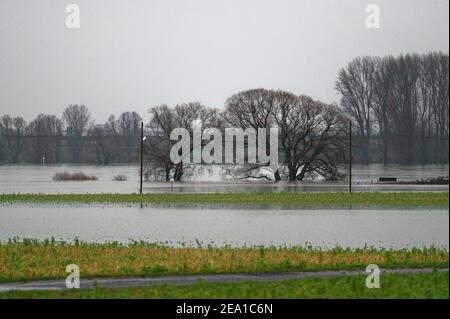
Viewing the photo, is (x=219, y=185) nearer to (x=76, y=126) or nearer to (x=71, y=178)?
(x=71, y=178)

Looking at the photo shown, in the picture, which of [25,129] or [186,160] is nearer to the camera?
[186,160]

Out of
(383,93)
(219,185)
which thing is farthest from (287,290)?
(383,93)

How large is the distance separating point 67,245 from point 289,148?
188 feet

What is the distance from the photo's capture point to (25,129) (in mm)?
151250

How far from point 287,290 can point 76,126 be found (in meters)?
146

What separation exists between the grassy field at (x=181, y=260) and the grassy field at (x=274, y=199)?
65.2 ft

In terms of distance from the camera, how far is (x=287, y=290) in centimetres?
1288

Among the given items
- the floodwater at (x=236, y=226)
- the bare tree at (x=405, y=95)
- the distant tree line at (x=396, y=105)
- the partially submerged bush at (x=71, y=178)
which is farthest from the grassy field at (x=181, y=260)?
the partially submerged bush at (x=71, y=178)

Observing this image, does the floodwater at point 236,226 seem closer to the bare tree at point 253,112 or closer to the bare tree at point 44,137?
the bare tree at point 253,112

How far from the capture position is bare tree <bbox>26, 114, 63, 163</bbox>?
150750 millimetres

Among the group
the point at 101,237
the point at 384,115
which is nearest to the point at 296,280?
the point at 101,237
